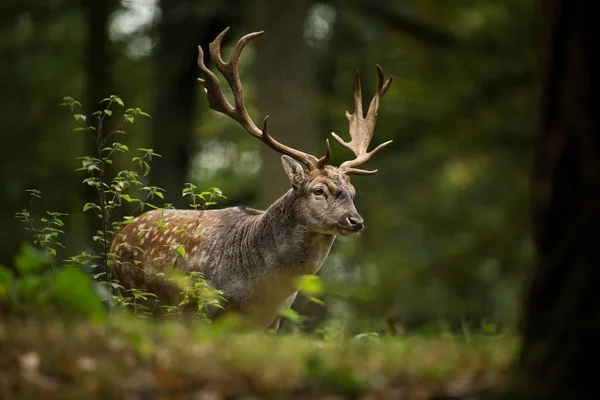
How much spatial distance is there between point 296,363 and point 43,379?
1122 millimetres

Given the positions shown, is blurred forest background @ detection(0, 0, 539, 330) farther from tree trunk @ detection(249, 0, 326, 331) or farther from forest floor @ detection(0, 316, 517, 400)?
forest floor @ detection(0, 316, 517, 400)

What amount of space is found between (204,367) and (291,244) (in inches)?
186

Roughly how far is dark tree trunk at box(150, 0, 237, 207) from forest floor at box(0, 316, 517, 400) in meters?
14.7

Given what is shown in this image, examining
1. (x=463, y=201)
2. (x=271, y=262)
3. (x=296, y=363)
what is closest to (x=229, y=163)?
(x=463, y=201)

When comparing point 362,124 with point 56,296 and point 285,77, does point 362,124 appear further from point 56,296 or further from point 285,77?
point 285,77

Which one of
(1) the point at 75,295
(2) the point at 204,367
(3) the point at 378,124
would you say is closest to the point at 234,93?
(1) the point at 75,295

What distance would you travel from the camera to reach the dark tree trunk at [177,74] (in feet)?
67.1

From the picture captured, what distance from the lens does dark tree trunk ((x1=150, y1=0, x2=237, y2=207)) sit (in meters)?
20.4

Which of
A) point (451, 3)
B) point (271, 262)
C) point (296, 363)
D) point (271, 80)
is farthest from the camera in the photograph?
point (451, 3)

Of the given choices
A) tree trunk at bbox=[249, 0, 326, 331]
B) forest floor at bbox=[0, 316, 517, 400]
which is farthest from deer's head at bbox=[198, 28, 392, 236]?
tree trunk at bbox=[249, 0, 326, 331]

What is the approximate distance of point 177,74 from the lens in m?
20.7

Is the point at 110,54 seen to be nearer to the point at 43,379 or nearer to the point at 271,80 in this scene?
the point at 271,80

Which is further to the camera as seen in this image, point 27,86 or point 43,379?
point 27,86

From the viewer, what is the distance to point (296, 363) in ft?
17.2
